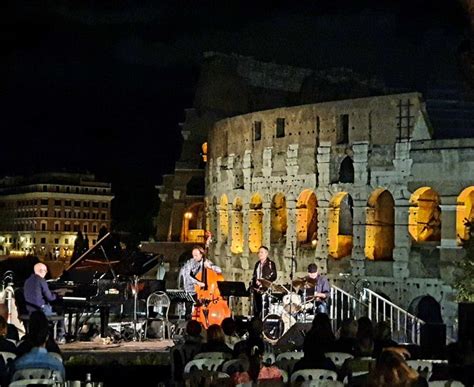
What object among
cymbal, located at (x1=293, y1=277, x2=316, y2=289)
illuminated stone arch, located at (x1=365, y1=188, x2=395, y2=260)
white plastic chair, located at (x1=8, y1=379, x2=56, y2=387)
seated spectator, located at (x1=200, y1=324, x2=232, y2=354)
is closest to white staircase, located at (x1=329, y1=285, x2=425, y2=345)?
cymbal, located at (x1=293, y1=277, x2=316, y2=289)

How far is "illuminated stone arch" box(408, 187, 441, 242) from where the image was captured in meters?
37.9

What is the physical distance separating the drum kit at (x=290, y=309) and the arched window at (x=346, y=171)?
46.8ft

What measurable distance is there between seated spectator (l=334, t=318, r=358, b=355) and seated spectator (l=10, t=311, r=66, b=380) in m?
3.76

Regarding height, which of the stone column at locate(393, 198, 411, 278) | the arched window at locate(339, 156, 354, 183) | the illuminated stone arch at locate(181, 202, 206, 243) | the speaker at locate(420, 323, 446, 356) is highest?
the arched window at locate(339, 156, 354, 183)

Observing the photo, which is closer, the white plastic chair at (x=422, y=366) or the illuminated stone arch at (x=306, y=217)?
the white plastic chair at (x=422, y=366)

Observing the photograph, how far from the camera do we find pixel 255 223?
143ft

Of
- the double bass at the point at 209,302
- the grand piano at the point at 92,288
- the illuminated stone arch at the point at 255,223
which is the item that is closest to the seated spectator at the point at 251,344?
the double bass at the point at 209,302

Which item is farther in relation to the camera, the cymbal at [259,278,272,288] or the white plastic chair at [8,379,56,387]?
the cymbal at [259,278,272,288]

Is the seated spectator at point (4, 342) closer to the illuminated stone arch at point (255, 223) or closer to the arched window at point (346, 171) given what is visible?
the arched window at point (346, 171)

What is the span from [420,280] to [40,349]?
81.1 feet

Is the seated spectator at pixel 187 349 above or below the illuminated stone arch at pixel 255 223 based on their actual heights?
below

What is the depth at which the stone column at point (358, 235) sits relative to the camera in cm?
3828

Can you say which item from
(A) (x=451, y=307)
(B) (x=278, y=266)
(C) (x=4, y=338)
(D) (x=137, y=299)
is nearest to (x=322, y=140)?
(B) (x=278, y=266)

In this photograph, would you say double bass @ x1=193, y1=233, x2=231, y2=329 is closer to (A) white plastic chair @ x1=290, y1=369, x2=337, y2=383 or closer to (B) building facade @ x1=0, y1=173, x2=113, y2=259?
(A) white plastic chair @ x1=290, y1=369, x2=337, y2=383
